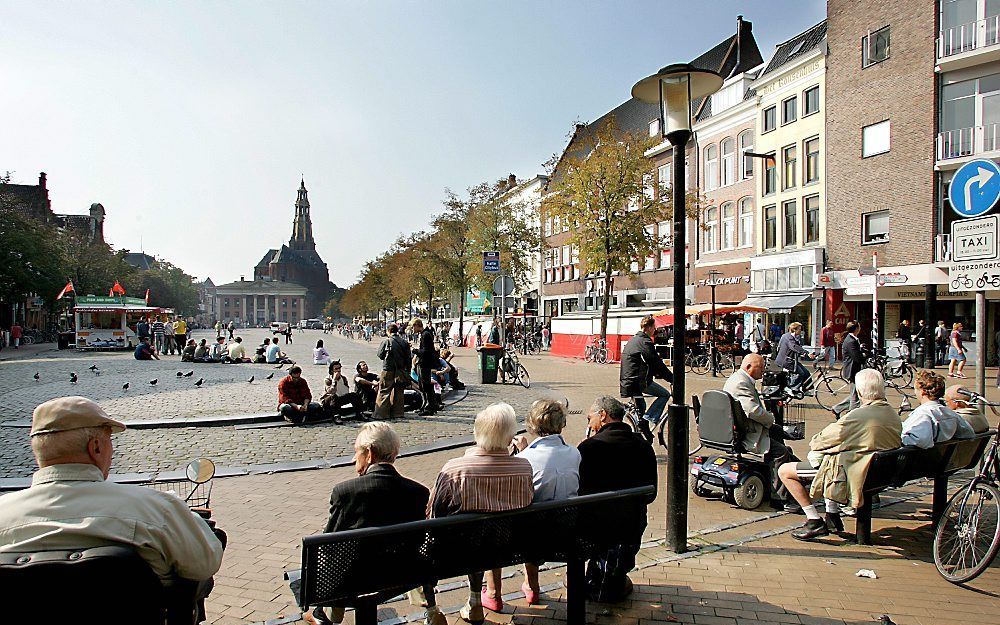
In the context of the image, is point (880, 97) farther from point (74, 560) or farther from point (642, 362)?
point (74, 560)

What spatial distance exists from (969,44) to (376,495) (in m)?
30.9

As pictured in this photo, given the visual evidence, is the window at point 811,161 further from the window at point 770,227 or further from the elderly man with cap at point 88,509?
the elderly man with cap at point 88,509

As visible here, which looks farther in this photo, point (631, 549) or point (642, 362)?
point (642, 362)

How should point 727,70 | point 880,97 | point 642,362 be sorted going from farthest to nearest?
point 727,70 → point 880,97 → point 642,362

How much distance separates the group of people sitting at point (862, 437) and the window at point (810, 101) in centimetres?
3006

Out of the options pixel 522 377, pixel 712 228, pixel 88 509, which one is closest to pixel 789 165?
pixel 712 228

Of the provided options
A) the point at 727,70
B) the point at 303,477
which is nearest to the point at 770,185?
the point at 727,70

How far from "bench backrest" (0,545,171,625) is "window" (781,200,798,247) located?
35.2 m

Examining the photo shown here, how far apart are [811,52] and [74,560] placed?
3592cm

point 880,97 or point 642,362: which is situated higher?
point 880,97

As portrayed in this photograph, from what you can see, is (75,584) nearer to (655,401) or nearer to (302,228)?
(655,401)

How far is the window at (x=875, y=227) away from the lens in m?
29.2

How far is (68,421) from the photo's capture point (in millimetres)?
2623

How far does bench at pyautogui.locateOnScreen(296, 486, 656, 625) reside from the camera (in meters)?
3.21
